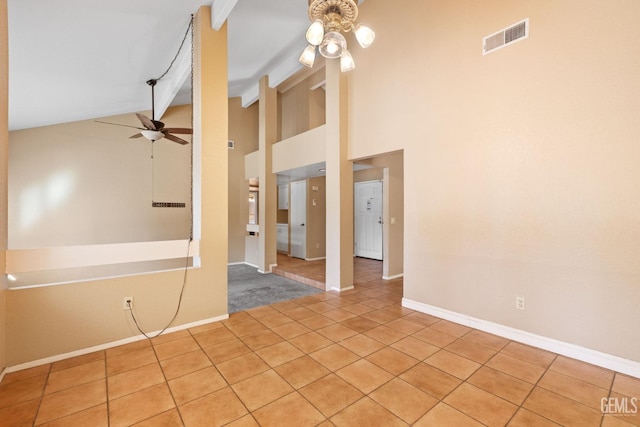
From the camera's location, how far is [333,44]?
7.06 feet

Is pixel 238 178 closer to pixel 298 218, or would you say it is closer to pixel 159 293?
pixel 298 218

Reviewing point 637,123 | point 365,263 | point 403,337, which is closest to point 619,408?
point 403,337

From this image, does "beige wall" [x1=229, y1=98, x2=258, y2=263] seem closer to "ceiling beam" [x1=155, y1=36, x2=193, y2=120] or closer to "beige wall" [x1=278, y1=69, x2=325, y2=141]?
"beige wall" [x1=278, y1=69, x2=325, y2=141]

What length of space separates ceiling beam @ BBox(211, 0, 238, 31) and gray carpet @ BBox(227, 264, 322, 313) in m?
3.58

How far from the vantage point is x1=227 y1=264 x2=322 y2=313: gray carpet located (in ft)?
13.3

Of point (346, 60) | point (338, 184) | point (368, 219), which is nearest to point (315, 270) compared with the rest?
point (368, 219)

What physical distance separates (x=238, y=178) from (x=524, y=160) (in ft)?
20.8

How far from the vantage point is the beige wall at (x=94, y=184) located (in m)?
5.14

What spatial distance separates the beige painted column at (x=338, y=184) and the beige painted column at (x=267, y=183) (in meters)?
2.00

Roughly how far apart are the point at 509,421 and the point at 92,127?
7.79m

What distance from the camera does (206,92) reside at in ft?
10.6

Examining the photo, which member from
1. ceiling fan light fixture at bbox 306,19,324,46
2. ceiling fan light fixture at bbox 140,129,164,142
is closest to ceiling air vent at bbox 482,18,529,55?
ceiling fan light fixture at bbox 306,19,324,46

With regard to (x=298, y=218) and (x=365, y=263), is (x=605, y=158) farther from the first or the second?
(x=298, y=218)

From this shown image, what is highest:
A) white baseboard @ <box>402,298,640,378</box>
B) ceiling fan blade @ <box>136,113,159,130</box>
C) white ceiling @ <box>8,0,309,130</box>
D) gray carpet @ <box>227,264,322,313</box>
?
white ceiling @ <box>8,0,309,130</box>
